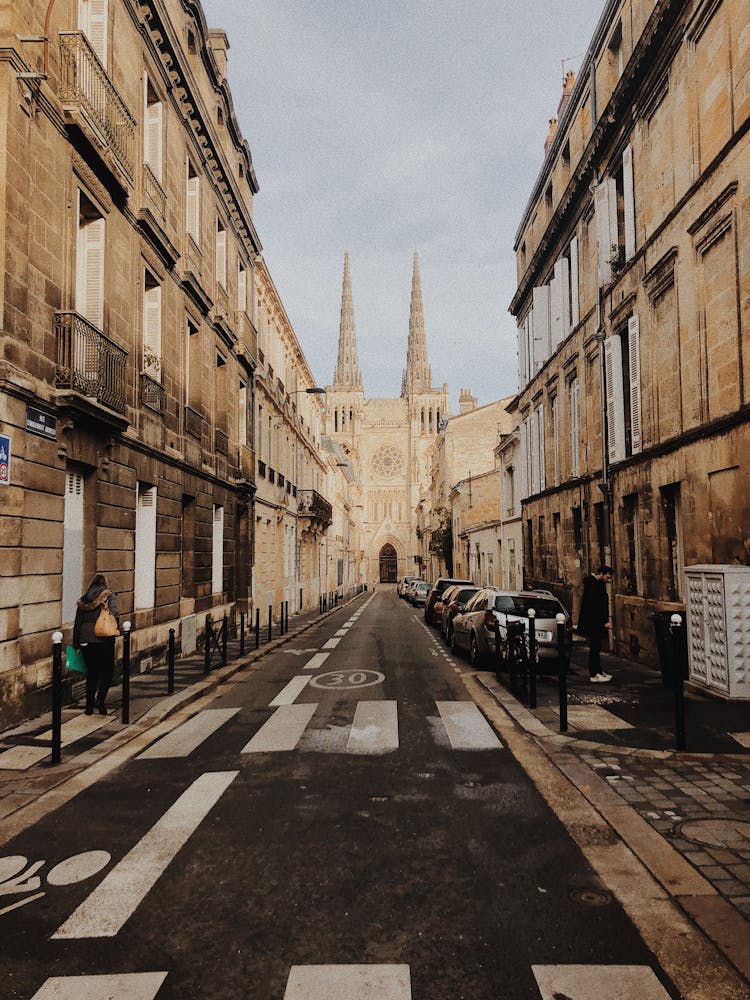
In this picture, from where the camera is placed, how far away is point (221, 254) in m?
19.8

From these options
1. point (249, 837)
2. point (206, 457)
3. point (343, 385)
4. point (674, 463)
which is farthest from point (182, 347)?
point (343, 385)

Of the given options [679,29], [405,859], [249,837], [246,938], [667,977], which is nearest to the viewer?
[667,977]

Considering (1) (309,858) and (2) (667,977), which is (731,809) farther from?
(1) (309,858)

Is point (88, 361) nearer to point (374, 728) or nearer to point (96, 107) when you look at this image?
point (96, 107)

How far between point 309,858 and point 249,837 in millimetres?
565

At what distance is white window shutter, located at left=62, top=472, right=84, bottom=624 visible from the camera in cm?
988

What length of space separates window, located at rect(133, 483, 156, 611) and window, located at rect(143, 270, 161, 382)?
2.32m

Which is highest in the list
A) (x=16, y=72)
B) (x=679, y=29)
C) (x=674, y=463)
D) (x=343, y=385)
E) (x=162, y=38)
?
(x=343, y=385)

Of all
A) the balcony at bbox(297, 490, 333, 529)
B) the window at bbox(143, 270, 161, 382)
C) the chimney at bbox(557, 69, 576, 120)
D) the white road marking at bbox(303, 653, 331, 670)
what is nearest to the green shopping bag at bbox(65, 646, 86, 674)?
the white road marking at bbox(303, 653, 331, 670)

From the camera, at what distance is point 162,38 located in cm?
1359

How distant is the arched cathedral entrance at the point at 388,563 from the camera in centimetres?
10475

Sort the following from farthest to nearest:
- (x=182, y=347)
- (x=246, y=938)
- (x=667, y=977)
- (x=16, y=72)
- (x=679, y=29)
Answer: (x=182, y=347)
(x=679, y=29)
(x=16, y=72)
(x=246, y=938)
(x=667, y=977)

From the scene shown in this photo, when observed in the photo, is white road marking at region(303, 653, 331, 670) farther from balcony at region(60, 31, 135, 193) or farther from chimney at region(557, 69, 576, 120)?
chimney at region(557, 69, 576, 120)

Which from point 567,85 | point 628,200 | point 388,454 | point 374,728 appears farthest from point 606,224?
point 388,454
